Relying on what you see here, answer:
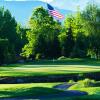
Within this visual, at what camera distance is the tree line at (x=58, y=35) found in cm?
9069

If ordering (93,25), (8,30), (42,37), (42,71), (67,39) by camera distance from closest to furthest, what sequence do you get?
(42,71) → (93,25) → (42,37) → (8,30) → (67,39)

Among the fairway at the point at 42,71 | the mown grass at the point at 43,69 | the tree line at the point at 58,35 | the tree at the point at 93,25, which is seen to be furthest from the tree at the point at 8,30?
the fairway at the point at 42,71

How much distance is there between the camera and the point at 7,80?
1430 inches

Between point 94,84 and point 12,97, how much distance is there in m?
9.57

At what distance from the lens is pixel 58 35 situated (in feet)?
317

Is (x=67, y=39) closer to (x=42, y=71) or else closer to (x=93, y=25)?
(x=93, y=25)

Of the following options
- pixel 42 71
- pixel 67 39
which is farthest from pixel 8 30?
pixel 42 71

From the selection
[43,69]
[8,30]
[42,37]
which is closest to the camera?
[43,69]

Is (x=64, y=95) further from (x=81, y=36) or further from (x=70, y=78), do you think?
(x=81, y=36)

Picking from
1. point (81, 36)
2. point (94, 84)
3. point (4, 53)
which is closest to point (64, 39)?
point (81, 36)

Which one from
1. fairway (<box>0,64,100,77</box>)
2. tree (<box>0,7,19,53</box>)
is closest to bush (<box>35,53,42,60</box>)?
tree (<box>0,7,19,53</box>)

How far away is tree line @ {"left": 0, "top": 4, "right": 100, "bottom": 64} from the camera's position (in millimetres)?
90688

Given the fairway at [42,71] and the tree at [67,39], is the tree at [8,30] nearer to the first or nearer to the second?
the tree at [67,39]

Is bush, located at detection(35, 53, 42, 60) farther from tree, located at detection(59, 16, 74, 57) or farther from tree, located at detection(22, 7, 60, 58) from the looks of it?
tree, located at detection(59, 16, 74, 57)
